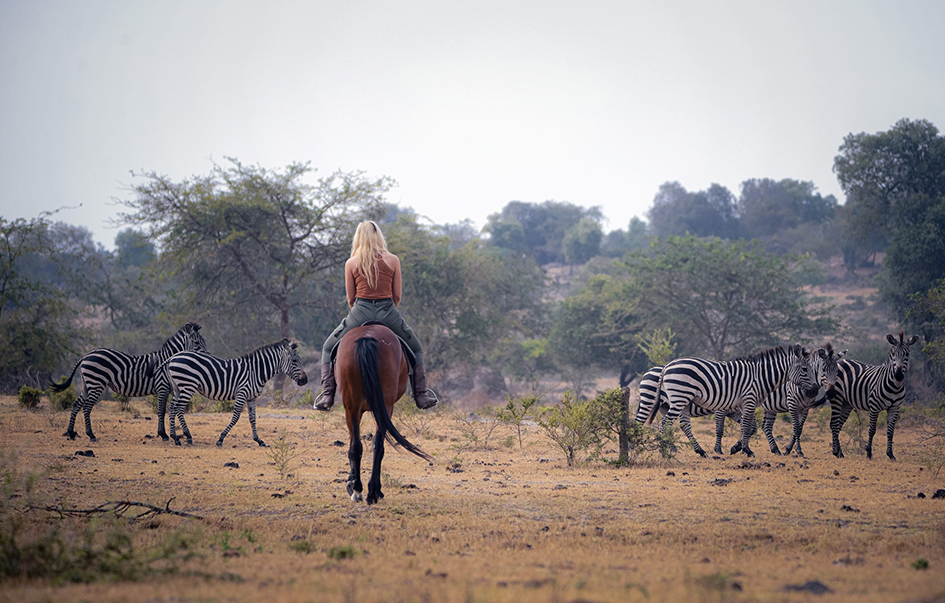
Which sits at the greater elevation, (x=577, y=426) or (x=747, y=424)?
(x=747, y=424)

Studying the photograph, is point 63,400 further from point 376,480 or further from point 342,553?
point 342,553

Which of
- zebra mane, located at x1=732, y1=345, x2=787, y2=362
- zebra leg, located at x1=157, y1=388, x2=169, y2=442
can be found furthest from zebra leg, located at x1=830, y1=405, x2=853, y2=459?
zebra leg, located at x1=157, y1=388, x2=169, y2=442

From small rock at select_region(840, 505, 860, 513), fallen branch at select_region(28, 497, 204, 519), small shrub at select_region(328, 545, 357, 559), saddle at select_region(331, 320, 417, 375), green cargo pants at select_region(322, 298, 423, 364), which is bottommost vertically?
fallen branch at select_region(28, 497, 204, 519)

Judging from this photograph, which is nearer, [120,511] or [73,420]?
[120,511]

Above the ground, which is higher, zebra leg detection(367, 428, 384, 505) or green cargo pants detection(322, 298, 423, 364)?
green cargo pants detection(322, 298, 423, 364)

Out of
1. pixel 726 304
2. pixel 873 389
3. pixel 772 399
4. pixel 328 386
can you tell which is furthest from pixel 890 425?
pixel 726 304

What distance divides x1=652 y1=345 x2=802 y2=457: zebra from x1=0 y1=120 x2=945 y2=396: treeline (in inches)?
173

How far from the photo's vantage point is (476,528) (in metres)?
5.74

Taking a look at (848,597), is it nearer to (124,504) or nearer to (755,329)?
(124,504)

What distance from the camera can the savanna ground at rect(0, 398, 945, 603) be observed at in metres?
3.72

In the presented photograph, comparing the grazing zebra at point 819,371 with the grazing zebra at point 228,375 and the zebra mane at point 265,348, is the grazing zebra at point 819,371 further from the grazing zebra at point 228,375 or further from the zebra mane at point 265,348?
the zebra mane at point 265,348

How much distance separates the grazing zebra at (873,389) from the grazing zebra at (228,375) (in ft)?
30.3

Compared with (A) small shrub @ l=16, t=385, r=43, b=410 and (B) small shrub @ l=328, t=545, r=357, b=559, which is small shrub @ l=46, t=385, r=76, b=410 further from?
(B) small shrub @ l=328, t=545, r=357, b=559

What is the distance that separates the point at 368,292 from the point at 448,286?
21745mm
